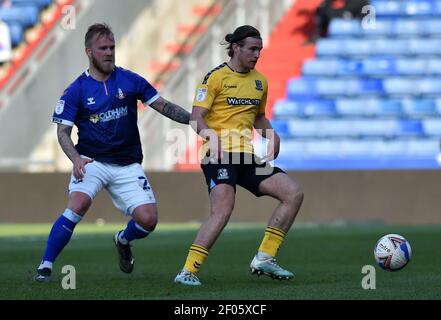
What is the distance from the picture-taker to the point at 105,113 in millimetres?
9609

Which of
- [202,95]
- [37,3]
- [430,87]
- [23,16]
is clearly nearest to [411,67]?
[430,87]

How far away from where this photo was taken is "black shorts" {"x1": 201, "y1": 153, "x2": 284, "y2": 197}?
9.27m

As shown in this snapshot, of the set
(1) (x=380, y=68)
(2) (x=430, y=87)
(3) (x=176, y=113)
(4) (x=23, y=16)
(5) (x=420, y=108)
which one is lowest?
(3) (x=176, y=113)

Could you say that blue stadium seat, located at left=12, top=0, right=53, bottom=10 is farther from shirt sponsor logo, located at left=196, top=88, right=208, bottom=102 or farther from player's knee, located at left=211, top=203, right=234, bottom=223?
player's knee, located at left=211, top=203, right=234, bottom=223

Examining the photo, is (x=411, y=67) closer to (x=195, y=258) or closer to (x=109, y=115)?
(x=109, y=115)

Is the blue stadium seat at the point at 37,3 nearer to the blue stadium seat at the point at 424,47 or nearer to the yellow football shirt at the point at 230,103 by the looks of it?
the blue stadium seat at the point at 424,47

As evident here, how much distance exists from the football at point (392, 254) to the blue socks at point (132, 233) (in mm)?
1952

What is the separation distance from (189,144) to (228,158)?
46.1 ft

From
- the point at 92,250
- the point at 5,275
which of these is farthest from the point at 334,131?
the point at 5,275

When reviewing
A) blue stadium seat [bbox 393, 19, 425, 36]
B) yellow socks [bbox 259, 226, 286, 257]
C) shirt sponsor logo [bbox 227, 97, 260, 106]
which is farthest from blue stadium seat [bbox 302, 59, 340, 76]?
yellow socks [bbox 259, 226, 286, 257]

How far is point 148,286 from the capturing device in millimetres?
9117

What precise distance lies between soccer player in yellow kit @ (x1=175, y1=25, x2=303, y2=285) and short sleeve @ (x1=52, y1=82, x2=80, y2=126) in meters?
1.00

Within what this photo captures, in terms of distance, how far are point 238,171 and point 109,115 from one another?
3.87 feet
